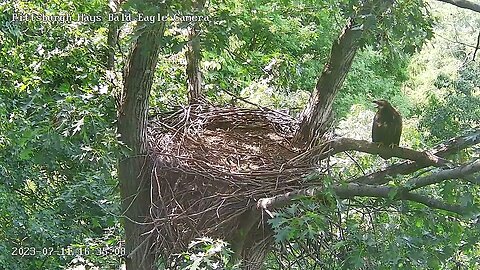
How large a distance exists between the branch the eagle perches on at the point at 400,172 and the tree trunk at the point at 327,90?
0.15 meters

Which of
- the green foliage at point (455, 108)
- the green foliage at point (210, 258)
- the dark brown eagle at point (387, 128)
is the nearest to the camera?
the green foliage at point (210, 258)

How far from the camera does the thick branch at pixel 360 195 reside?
2.33 meters

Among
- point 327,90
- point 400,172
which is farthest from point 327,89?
point 400,172

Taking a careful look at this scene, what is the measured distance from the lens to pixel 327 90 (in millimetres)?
3059

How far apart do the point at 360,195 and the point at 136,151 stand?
1047 mm

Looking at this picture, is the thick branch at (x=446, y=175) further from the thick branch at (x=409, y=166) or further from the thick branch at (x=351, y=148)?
the thick branch at (x=351, y=148)

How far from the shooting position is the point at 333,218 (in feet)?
8.68

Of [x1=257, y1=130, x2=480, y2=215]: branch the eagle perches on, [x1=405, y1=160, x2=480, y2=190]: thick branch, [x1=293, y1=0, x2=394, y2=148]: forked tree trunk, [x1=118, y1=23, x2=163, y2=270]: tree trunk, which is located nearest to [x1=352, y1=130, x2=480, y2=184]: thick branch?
[x1=257, y1=130, x2=480, y2=215]: branch the eagle perches on

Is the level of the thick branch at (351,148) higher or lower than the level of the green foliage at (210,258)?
higher

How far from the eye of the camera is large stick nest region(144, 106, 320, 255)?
2875 mm

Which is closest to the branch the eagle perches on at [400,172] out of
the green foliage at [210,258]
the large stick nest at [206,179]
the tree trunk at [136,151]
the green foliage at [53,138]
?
the large stick nest at [206,179]

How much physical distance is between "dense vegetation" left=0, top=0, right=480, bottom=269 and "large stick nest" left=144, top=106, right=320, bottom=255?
0.62ft

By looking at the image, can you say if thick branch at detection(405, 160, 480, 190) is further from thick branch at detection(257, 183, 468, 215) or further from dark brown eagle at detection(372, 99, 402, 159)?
dark brown eagle at detection(372, 99, 402, 159)

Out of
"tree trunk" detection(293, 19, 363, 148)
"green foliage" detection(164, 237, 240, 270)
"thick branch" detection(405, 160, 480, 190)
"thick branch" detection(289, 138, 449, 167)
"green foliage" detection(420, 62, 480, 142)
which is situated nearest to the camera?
"thick branch" detection(405, 160, 480, 190)
